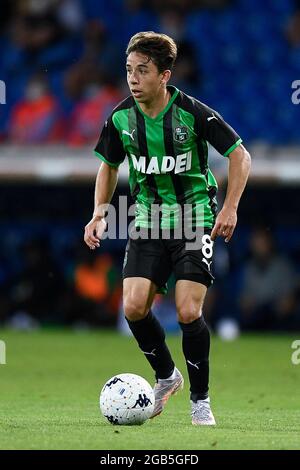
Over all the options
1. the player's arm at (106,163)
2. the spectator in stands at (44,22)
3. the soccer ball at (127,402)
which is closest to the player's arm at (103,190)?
the player's arm at (106,163)

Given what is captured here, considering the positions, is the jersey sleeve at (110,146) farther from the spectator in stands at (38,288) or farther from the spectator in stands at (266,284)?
the spectator in stands at (38,288)

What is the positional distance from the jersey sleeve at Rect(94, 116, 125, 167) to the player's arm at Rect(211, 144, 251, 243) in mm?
702

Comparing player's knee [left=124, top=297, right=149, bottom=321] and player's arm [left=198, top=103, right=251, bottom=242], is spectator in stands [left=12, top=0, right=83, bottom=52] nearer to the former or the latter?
player's arm [left=198, top=103, right=251, bottom=242]

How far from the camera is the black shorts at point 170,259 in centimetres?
682

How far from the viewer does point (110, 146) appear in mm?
7145

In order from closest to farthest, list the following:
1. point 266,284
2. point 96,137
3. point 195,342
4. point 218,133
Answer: point 195,342 < point 218,133 < point 96,137 < point 266,284

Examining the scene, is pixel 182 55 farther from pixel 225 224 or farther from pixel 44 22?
pixel 225 224

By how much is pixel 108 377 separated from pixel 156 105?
3673 millimetres

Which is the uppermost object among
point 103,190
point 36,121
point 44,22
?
point 44,22

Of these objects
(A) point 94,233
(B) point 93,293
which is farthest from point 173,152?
(B) point 93,293
